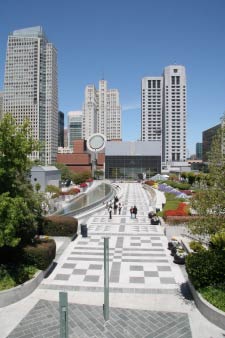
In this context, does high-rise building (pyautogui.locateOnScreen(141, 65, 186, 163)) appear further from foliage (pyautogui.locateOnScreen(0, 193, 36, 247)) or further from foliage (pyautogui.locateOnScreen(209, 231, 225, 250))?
foliage (pyautogui.locateOnScreen(0, 193, 36, 247))

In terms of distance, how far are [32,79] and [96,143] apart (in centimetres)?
7921

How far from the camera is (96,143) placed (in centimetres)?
13038

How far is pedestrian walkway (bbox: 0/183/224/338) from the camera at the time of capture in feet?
31.4

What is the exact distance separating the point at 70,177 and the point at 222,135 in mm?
76360

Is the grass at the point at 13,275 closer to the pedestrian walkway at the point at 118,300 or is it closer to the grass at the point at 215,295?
the pedestrian walkway at the point at 118,300

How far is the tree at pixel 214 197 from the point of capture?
36.6 ft

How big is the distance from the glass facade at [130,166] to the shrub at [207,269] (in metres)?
111

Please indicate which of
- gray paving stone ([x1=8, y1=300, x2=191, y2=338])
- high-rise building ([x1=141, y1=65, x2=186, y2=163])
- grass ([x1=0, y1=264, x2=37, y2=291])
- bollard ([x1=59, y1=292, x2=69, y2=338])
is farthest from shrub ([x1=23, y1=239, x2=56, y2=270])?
high-rise building ([x1=141, y1=65, x2=186, y2=163])

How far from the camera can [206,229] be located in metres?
11.7

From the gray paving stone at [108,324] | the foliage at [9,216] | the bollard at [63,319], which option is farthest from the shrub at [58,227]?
the bollard at [63,319]

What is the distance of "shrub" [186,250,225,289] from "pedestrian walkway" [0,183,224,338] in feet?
3.30

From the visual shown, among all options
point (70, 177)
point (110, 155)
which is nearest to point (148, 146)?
point (110, 155)

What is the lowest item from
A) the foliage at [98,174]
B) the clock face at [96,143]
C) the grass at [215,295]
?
the grass at [215,295]

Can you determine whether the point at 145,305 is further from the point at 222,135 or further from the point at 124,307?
the point at 222,135
